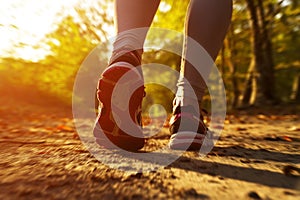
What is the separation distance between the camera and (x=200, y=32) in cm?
118

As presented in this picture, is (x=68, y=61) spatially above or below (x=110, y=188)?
above

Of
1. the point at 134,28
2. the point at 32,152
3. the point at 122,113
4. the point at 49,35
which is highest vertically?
the point at 49,35

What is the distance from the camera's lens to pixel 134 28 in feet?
3.88

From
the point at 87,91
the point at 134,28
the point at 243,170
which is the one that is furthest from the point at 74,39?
the point at 243,170

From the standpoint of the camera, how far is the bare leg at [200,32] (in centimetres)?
118

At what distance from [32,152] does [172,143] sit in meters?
0.58

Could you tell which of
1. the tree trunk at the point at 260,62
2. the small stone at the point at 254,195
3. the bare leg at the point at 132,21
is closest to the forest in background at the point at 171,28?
the tree trunk at the point at 260,62

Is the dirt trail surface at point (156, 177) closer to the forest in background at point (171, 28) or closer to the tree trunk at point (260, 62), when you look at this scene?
the forest in background at point (171, 28)

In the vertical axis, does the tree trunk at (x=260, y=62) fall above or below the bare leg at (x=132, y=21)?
above

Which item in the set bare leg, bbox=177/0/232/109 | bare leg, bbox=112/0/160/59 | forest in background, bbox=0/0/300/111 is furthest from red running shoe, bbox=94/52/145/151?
forest in background, bbox=0/0/300/111

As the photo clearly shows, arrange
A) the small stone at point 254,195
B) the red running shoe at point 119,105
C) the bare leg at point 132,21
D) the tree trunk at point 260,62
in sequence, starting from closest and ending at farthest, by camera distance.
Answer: the small stone at point 254,195
the red running shoe at point 119,105
the bare leg at point 132,21
the tree trunk at point 260,62

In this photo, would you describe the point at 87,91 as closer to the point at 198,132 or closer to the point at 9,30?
the point at 9,30

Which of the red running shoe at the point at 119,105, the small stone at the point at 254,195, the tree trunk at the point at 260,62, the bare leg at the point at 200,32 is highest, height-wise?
the tree trunk at the point at 260,62

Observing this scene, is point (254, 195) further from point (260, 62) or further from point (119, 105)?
point (260, 62)
